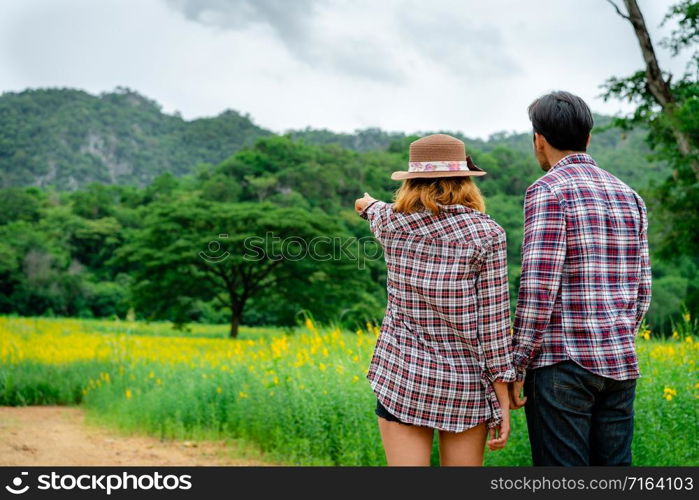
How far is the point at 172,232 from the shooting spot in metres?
24.0

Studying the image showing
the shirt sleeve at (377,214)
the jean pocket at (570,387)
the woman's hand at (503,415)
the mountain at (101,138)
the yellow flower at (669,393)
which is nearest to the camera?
the jean pocket at (570,387)

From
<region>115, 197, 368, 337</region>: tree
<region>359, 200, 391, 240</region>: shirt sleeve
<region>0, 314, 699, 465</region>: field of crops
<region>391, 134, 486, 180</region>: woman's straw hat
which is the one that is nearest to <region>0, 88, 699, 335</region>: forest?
<region>115, 197, 368, 337</region>: tree

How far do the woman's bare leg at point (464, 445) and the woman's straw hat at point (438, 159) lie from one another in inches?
28.9

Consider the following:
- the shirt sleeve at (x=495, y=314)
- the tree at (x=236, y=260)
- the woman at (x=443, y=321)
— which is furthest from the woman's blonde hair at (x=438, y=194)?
the tree at (x=236, y=260)

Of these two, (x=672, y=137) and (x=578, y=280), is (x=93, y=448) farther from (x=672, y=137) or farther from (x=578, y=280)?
(x=672, y=137)

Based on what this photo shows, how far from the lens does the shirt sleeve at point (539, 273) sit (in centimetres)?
189

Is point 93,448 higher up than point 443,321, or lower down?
lower down

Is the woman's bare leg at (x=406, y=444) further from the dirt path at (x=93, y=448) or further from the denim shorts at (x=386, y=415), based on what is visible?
the dirt path at (x=93, y=448)

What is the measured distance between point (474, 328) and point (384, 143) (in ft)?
183

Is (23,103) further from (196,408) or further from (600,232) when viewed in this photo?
(600,232)

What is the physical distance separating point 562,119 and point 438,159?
368 mm

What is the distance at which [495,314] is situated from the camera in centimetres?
198

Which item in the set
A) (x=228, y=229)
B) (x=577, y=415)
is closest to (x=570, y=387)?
(x=577, y=415)

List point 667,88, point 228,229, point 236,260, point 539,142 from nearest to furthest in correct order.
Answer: point 539,142 → point 667,88 → point 236,260 → point 228,229
